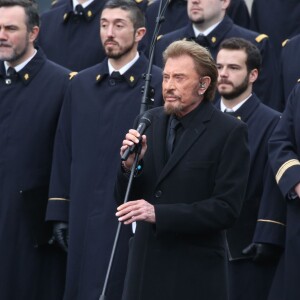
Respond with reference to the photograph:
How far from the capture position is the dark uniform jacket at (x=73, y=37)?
9070 millimetres

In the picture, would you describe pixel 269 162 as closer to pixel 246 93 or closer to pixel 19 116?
pixel 246 93

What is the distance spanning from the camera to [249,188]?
7.84 meters

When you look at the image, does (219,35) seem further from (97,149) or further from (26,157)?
(26,157)

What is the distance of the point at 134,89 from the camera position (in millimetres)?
7961

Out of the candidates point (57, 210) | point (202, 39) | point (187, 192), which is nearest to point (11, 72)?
point (57, 210)

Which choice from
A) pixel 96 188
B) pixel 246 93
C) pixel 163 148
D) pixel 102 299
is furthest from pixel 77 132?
pixel 102 299

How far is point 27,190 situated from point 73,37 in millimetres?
1596

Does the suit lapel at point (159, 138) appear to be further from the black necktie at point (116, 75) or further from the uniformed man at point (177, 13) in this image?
the uniformed man at point (177, 13)

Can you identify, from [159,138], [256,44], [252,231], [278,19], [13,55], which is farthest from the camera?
[278,19]

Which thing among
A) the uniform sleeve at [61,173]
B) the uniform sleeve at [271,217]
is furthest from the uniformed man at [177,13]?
the uniform sleeve at [271,217]

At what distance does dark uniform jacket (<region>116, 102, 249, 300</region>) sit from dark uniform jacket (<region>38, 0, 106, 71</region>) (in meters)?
3.20

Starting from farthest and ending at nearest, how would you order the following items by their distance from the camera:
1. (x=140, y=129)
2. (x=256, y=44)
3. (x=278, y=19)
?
(x=278, y=19) → (x=256, y=44) → (x=140, y=129)

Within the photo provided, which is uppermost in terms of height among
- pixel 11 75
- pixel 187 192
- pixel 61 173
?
pixel 11 75

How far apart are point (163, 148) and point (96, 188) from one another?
1.92 metres
